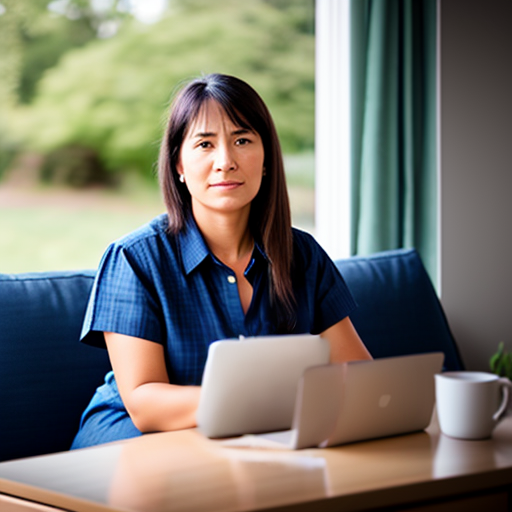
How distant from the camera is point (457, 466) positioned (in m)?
1.02

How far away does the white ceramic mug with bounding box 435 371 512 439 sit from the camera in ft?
3.75

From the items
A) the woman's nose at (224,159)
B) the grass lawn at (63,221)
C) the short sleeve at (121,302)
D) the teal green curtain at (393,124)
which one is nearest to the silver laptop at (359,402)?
the short sleeve at (121,302)

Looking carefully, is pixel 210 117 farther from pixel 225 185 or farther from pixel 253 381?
pixel 253 381

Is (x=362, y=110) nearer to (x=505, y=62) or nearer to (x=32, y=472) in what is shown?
(x=505, y=62)

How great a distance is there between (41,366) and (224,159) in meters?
0.64

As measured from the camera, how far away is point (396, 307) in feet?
7.67

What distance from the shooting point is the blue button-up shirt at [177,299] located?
61.4 inches

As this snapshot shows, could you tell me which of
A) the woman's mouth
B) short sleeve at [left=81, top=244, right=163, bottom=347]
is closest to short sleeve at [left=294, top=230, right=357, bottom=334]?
the woman's mouth

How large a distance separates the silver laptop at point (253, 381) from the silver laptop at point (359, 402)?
3cm

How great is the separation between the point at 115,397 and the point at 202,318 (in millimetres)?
263

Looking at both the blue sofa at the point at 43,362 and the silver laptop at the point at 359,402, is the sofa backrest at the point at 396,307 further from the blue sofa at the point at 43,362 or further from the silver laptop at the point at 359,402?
the silver laptop at the point at 359,402

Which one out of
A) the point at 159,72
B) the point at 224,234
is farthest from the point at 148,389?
the point at 159,72

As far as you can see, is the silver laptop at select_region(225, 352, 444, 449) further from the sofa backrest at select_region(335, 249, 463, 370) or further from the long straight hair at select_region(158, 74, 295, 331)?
the sofa backrest at select_region(335, 249, 463, 370)

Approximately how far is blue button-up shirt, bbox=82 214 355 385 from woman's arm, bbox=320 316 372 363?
0.06 meters
